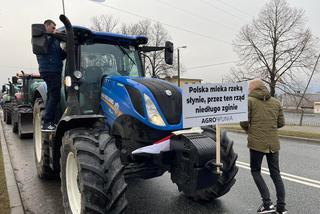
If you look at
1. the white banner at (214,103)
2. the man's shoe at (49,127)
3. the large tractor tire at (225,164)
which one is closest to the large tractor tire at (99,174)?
the white banner at (214,103)

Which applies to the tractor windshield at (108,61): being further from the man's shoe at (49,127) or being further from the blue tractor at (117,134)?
the man's shoe at (49,127)

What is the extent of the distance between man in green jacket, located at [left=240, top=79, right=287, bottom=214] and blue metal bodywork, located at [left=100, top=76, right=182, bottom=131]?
1.19 metres

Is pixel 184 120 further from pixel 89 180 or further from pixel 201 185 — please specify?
pixel 89 180

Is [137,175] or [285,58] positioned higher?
[285,58]

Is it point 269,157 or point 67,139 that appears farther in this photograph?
point 269,157

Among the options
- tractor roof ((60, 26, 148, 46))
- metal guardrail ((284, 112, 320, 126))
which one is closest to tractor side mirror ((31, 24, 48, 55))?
tractor roof ((60, 26, 148, 46))

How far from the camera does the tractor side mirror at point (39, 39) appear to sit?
4.09m

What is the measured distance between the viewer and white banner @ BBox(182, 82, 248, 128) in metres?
3.63

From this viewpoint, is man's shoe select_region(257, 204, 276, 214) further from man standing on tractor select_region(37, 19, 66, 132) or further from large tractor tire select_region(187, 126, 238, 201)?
man standing on tractor select_region(37, 19, 66, 132)

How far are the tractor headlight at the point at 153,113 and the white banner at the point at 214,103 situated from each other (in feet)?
1.39

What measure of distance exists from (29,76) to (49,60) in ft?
30.3

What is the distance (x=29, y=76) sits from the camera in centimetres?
1333

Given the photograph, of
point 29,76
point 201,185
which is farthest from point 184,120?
point 29,76

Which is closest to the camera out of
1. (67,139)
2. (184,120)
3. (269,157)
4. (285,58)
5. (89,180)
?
(89,180)
